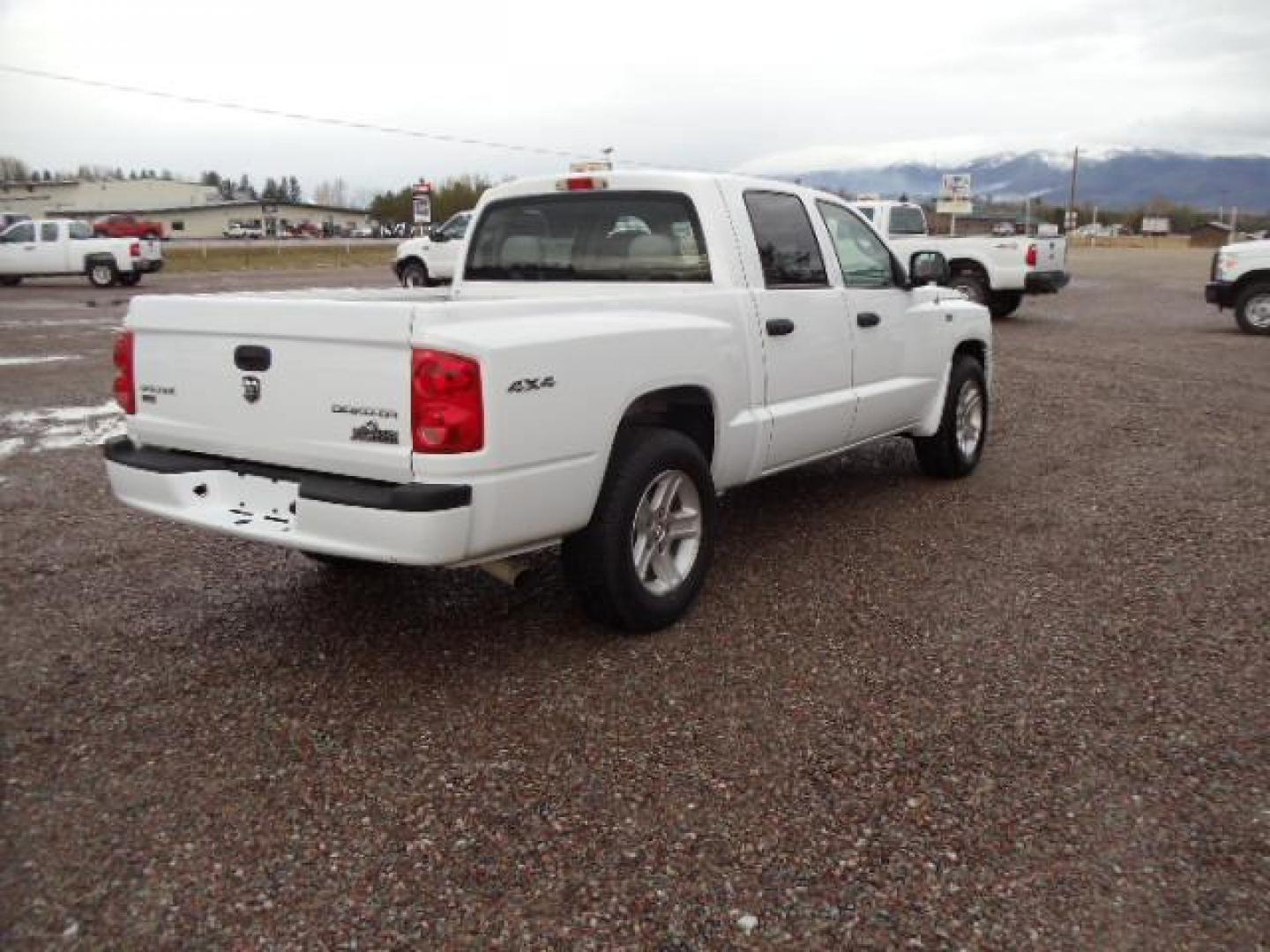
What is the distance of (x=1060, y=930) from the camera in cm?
253

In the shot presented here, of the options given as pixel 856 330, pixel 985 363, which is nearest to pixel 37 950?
pixel 856 330

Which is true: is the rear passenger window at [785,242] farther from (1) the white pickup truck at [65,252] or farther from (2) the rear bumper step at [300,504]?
(1) the white pickup truck at [65,252]

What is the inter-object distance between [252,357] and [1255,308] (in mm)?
16374

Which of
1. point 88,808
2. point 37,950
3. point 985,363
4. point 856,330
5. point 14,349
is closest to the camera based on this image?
point 37,950

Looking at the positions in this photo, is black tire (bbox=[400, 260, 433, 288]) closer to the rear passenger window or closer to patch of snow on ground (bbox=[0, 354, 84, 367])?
patch of snow on ground (bbox=[0, 354, 84, 367])

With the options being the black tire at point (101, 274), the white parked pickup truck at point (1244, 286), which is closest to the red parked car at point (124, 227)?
the black tire at point (101, 274)

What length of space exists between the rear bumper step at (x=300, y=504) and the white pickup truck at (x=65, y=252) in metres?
24.3

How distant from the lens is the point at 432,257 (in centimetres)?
2309

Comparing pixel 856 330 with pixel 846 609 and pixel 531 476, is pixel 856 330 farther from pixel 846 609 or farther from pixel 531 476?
pixel 531 476

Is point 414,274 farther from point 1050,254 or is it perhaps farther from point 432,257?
point 1050,254

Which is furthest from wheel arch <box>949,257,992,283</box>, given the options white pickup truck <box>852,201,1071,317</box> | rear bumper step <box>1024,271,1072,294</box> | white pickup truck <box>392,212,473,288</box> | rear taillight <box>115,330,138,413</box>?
rear taillight <box>115,330,138,413</box>

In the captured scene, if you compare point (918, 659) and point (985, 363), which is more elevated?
point (985, 363)

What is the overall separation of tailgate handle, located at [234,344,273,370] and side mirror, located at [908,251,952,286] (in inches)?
152

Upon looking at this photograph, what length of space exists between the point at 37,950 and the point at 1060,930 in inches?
95.2
